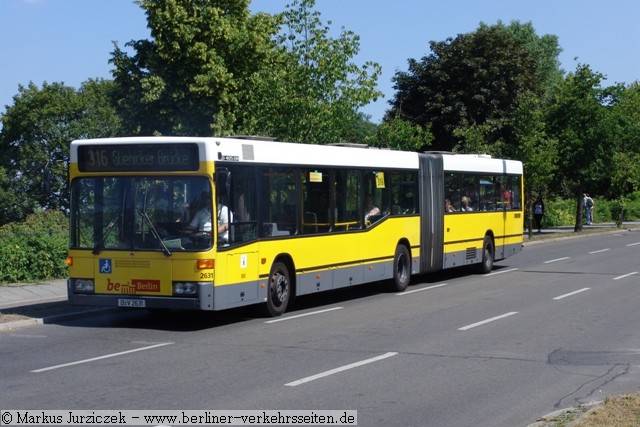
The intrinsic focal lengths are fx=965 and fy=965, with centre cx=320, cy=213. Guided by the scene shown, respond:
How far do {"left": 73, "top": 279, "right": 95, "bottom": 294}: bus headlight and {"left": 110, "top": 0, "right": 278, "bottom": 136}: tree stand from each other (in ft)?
56.6

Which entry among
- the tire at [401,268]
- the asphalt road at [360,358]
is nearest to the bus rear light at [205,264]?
the asphalt road at [360,358]

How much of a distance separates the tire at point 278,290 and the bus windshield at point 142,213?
6.81 feet

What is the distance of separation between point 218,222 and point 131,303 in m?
1.81

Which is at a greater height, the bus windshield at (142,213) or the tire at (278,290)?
the bus windshield at (142,213)

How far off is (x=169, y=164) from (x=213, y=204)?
96cm

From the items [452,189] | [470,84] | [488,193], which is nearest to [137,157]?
[452,189]

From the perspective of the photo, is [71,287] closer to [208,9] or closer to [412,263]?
[412,263]

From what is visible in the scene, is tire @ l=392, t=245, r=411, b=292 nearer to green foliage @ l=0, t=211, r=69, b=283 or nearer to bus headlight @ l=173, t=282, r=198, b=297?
bus headlight @ l=173, t=282, r=198, b=297

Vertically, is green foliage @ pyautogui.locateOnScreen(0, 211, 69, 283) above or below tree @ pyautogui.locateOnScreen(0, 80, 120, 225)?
below

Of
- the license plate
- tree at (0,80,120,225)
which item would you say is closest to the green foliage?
the license plate

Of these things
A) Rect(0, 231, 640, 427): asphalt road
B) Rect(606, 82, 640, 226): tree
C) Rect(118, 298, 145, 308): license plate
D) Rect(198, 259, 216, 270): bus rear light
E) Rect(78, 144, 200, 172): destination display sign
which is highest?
Rect(606, 82, 640, 226): tree

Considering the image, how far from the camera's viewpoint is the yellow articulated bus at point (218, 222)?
14.4m

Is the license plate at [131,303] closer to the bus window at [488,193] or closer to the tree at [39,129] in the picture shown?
the bus window at [488,193]

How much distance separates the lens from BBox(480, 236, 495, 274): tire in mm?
25328
